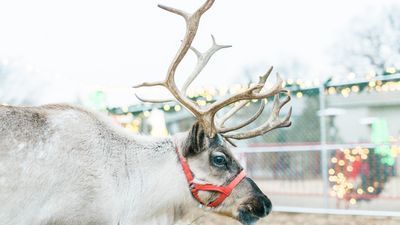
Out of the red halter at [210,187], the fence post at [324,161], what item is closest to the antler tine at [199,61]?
the red halter at [210,187]

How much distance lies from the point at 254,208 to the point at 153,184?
78 centimetres

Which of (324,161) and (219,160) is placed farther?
(324,161)

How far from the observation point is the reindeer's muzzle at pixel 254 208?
177 inches

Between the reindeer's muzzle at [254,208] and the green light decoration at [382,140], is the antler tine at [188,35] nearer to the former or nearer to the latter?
the reindeer's muzzle at [254,208]

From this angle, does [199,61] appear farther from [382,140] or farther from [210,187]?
[382,140]

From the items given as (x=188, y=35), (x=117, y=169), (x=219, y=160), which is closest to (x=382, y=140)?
(x=219, y=160)

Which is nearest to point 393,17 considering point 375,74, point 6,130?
point 375,74

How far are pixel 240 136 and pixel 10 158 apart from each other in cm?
185

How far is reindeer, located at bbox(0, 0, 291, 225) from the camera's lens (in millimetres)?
3914

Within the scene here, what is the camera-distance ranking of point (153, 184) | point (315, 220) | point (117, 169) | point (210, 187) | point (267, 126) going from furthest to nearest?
point (315, 220) < point (267, 126) < point (210, 187) < point (153, 184) < point (117, 169)

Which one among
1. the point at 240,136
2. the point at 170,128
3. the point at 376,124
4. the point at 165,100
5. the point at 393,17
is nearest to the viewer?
the point at 240,136

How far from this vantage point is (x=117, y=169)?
4234 millimetres

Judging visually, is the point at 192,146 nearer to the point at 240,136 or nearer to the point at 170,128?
the point at 240,136

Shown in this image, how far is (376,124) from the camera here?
9781 millimetres
